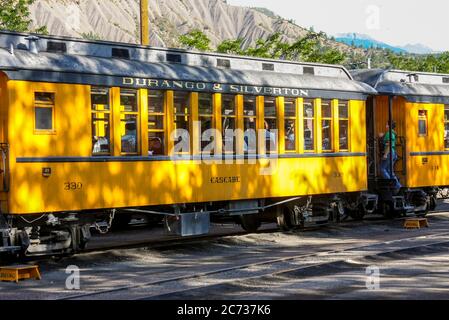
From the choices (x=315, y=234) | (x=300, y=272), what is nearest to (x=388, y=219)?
(x=315, y=234)

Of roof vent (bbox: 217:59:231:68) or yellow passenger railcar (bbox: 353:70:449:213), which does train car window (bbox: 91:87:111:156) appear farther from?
yellow passenger railcar (bbox: 353:70:449:213)

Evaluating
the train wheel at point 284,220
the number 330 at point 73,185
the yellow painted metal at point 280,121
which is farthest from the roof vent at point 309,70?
the number 330 at point 73,185

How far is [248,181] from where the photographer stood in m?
17.3

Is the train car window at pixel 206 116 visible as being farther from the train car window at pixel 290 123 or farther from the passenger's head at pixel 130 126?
the train car window at pixel 290 123

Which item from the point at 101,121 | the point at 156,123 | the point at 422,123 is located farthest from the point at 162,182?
the point at 422,123

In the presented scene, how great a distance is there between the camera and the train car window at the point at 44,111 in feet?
44.5

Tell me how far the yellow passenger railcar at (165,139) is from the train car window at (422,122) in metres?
2.36

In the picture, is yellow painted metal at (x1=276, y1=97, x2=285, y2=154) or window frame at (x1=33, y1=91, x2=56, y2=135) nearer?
window frame at (x1=33, y1=91, x2=56, y2=135)

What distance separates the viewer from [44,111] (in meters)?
13.7

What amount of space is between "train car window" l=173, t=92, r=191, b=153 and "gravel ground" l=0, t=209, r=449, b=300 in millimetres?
2284

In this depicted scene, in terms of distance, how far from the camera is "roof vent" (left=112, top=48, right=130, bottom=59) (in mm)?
15578

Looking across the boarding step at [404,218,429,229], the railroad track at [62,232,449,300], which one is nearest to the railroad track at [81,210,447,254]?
the boarding step at [404,218,429,229]

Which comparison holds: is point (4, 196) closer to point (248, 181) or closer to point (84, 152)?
point (84, 152)
